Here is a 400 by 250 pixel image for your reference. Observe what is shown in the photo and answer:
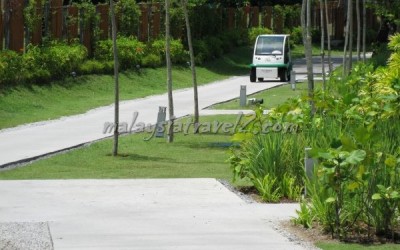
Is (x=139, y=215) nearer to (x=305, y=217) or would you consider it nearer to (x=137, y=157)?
(x=305, y=217)

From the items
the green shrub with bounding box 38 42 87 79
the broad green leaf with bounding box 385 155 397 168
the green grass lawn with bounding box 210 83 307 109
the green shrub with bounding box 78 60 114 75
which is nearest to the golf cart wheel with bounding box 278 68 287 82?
the green grass lawn with bounding box 210 83 307 109

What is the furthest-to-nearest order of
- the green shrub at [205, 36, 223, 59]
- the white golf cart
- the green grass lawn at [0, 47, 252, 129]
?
the green shrub at [205, 36, 223, 59] < the white golf cart < the green grass lawn at [0, 47, 252, 129]

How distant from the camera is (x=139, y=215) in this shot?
14172 mm

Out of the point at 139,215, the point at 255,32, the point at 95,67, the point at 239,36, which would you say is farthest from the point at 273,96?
the point at 255,32

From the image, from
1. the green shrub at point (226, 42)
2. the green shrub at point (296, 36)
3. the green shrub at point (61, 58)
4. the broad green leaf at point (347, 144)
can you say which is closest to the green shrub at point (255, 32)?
the green shrub at point (296, 36)

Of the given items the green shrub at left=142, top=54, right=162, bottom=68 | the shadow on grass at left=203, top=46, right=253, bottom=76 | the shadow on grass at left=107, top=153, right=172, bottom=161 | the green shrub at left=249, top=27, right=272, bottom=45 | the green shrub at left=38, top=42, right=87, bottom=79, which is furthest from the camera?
the green shrub at left=249, top=27, right=272, bottom=45

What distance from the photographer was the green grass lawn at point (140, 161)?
18672mm

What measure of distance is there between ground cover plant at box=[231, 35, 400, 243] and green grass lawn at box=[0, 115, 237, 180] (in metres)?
2.04

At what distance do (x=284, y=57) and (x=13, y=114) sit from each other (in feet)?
57.3

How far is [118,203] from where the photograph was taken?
49.6ft

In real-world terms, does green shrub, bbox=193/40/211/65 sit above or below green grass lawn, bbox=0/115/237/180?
below

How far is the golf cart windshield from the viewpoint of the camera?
150 feet

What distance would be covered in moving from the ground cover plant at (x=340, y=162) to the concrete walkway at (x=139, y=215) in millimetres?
550

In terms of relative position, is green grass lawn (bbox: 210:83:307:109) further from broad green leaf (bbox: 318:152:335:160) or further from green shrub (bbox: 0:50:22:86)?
broad green leaf (bbox: 318:152:335:160)
